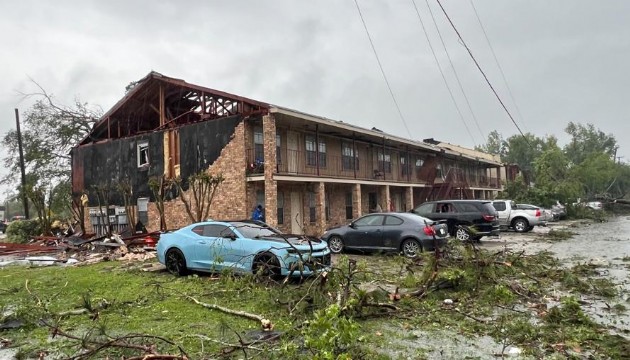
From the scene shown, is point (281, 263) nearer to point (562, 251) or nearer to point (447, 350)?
point (447, 350)

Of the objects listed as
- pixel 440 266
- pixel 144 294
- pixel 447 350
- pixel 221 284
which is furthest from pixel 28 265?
pixel 447 350

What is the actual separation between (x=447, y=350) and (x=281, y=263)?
4301 mm

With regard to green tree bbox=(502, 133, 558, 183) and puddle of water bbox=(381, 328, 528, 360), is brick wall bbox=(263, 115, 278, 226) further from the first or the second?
green tree bbox=(502, 133, 558, 183)

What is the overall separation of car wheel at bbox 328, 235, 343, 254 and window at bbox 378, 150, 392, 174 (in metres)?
12.7

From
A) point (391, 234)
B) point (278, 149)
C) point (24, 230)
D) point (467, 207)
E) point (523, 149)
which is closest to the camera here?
point (391, 234)

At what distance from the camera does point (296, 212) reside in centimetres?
2156

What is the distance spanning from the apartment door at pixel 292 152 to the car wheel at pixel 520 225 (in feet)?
38.3

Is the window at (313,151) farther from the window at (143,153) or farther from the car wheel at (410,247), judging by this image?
the car wheel at (410,247)

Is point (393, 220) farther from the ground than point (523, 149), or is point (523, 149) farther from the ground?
point (523, 149)

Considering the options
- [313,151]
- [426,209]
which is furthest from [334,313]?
[313,151]

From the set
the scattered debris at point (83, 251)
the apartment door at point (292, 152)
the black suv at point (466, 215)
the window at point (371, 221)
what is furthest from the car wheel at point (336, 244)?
the apartment door at point (292, 152)

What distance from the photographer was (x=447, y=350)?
16.1ft

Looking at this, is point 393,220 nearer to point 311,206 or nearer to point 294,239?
point 294,239

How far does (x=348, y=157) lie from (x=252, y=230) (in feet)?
51.9
